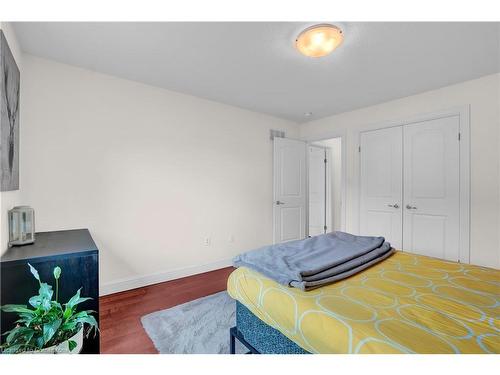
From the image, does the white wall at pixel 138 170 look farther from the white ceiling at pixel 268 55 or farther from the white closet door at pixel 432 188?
the white closet door at pixel 432 188

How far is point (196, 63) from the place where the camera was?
7.44 feet

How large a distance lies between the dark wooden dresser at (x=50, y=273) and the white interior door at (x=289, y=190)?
2.82 m

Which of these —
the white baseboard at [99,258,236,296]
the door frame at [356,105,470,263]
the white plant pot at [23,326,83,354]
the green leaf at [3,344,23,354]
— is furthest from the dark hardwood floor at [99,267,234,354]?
the door frame at [356,105,470,263]

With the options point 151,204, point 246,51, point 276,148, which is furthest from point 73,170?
point 276,148

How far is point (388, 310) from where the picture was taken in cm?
102

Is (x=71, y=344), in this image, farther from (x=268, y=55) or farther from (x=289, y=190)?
(x=289, y=190)

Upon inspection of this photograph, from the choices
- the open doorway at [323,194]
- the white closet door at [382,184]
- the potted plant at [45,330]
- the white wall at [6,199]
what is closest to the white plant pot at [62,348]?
the potted plant at [45,330]

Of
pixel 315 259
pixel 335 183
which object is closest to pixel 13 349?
pixel 315 259

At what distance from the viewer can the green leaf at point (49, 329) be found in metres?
1.03

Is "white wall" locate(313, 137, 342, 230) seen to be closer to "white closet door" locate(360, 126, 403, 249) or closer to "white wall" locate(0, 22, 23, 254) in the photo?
"white closet door" locate(360, 126, 403, 249)

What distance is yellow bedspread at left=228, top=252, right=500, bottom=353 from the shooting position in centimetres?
84

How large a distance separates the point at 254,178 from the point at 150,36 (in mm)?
2329

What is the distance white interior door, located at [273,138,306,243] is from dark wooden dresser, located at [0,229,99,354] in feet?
9.25
